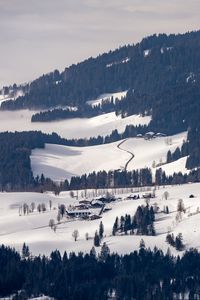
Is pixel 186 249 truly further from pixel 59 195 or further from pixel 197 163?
pixel 197 163

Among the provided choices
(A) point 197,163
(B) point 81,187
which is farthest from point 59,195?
(A) point 197,163

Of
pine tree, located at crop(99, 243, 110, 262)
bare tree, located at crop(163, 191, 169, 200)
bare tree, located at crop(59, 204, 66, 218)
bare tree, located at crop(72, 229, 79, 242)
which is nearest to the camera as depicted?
pine tree, located at crop(99, 243, 110, 262)

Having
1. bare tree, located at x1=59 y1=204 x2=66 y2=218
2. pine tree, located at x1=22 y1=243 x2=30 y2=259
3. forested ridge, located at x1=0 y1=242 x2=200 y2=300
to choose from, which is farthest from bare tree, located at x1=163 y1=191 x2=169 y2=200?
pine tree, located at x1=22 y1=243 x2=30 y2=259

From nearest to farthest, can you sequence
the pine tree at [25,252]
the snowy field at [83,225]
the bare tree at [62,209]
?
the pine tree at [25,252]
the snowy field at [83,225]
the bare tree at [62,209]

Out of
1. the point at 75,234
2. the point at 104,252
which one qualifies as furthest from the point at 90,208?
the point at 104,252

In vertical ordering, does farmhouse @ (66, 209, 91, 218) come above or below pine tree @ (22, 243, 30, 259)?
above

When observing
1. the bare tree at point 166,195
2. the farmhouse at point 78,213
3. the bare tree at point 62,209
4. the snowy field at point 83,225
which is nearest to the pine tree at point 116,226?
the snowy field at point 83,225

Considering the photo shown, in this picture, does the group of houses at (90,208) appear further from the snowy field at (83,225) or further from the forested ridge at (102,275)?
the forested ridge at (102,275)

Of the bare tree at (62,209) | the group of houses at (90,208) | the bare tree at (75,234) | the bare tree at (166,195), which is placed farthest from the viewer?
the bare tree at (166,195)

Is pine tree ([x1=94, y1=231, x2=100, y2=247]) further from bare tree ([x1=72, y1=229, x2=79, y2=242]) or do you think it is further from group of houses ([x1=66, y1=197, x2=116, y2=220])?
group of houses ([x1=66, y1=197, x2=116, y2=220])
